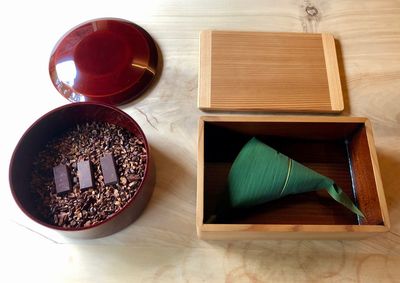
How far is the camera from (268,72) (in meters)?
0.69

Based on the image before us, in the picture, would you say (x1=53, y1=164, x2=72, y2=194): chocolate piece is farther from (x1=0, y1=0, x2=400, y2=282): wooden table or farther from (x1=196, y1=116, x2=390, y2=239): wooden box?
(x1=196, y1=116, x2=390, y2=239): wooden box

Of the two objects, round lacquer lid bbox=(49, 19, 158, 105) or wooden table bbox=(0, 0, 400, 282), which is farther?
round lacquer lid bbox=(49, 19, 158, 105)

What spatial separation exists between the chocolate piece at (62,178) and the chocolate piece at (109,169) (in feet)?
0.18

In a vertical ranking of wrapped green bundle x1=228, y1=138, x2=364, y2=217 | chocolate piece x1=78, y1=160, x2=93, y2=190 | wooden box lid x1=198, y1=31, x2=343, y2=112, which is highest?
wooden box lid x1=198, y1=31, x2=343, y2=112

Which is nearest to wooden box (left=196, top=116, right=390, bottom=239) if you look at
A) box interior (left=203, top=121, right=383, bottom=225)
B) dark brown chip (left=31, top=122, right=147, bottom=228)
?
box interior (left=203, top=121, right=383, bottom=225)

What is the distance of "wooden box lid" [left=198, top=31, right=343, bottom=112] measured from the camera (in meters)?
0.66

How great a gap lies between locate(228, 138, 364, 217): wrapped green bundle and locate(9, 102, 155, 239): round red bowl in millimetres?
136

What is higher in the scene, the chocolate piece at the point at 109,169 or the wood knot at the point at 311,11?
the wood knot at the point at 311,11

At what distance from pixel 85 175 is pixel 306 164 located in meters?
0.35

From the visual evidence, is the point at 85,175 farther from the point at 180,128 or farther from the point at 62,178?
the point at 180,128

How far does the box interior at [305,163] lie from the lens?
1.89ft

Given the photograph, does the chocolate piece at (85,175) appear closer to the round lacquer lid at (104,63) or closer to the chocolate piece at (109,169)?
the chocolate piece at (109,169)

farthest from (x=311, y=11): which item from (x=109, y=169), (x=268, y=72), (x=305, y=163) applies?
(x=109, y=169)

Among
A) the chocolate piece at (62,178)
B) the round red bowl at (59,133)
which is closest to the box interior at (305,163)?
the round red bowl at (59,133)
